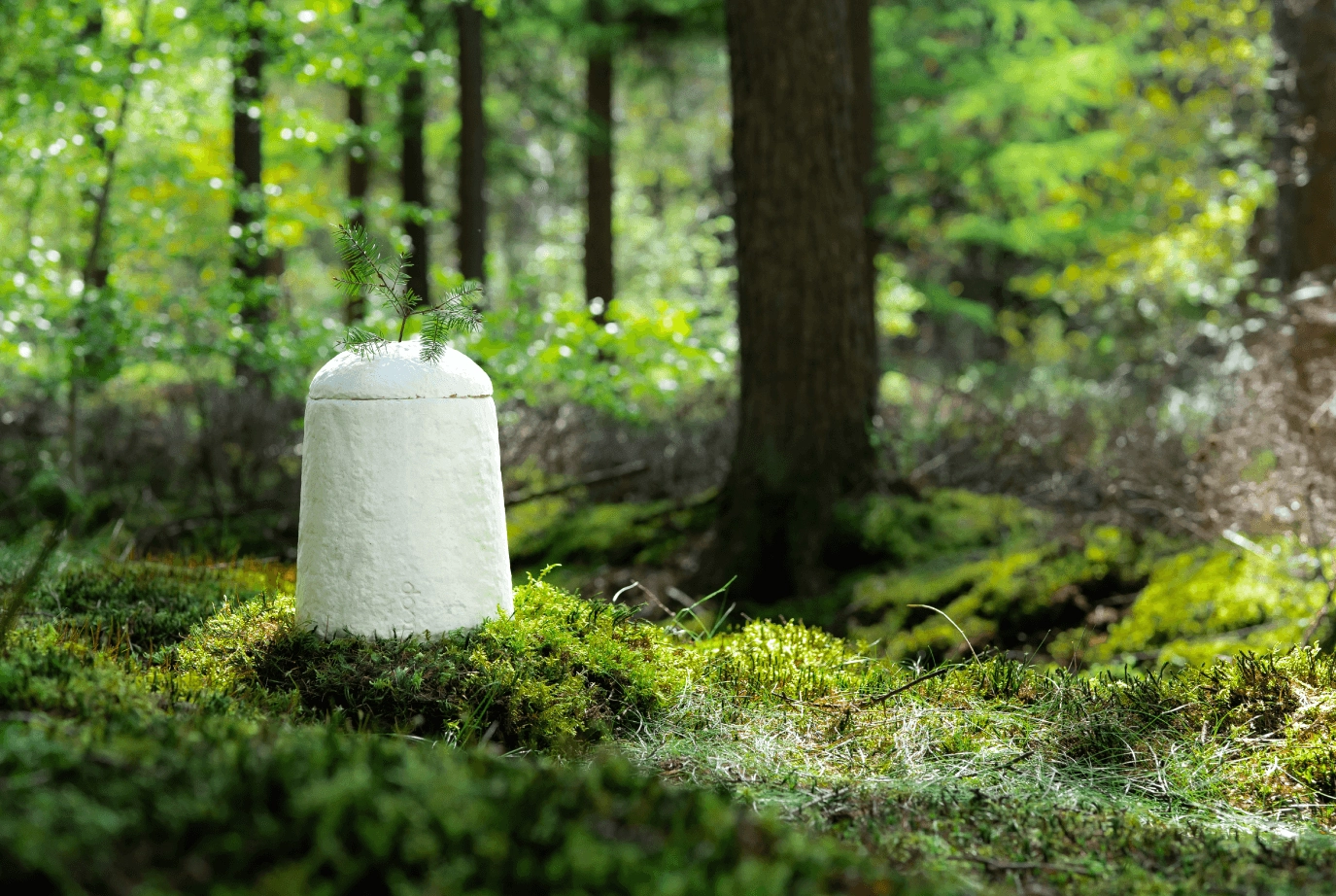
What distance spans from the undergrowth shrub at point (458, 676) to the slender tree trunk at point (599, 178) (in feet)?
36.9

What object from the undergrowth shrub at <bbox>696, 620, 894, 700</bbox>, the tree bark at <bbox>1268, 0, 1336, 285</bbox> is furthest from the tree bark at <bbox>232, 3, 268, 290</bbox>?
the tree bark at <bbox>1268, 0, 1336, 285</bbox>

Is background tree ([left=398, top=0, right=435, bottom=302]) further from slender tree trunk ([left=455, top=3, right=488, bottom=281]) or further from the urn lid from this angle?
the urn lid

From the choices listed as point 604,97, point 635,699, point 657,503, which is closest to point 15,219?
point 604,97

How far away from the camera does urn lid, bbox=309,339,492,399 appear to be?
3121 millimetres

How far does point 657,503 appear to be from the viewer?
8617mm

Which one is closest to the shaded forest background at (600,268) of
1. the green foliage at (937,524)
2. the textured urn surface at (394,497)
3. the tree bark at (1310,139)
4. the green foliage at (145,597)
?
the tree bark at (1310,139)

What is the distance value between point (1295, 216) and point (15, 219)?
15.5 meters

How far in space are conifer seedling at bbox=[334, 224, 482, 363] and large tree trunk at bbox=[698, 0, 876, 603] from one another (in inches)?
142

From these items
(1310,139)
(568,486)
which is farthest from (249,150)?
(1310,139)

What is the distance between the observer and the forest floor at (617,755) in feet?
5.17

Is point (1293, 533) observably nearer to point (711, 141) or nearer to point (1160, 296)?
point (1160, 296)

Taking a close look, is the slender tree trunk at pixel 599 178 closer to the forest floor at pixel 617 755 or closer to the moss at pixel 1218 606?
the moss at pixel 1218 606

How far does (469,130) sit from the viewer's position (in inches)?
469

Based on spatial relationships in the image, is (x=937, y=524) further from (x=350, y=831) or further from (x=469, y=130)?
(x=469, y=130)
